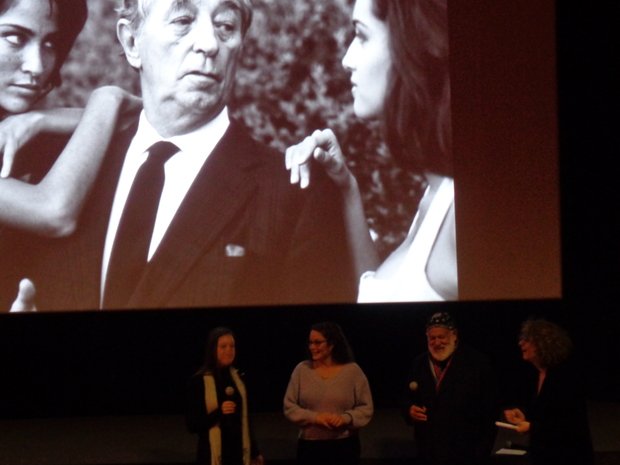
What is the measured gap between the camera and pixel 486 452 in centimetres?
389

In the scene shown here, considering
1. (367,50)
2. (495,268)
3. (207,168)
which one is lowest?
(495,268)

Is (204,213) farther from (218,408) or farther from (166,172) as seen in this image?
(218,408)

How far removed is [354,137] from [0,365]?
306 cm

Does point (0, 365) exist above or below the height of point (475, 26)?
below

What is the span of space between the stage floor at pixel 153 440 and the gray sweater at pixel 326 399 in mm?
1812

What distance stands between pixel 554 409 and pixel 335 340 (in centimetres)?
97

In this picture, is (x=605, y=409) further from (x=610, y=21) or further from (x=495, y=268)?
(x=610, y=21)

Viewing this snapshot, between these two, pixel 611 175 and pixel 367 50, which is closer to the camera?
pixel 367 50

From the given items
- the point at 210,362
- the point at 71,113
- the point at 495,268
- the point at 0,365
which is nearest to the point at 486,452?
the point at 210,362

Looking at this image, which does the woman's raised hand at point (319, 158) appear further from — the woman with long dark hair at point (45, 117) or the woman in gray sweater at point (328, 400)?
the woman in gray sweater at point (328, 400)

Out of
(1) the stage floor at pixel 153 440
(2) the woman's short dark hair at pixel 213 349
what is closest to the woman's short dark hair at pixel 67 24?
(1) the stage floor at pixel 153 440

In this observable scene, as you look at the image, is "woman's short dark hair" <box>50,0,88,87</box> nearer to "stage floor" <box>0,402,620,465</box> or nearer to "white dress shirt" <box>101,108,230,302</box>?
"white dress shirt" <box>101,108,230,302</box>

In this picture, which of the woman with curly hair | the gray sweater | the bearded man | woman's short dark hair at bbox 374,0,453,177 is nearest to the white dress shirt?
woman's short dark hair at bbox 374,0,453,177

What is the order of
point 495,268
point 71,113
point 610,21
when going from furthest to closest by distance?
point 610,21 → point 495,268 → point 71,113
